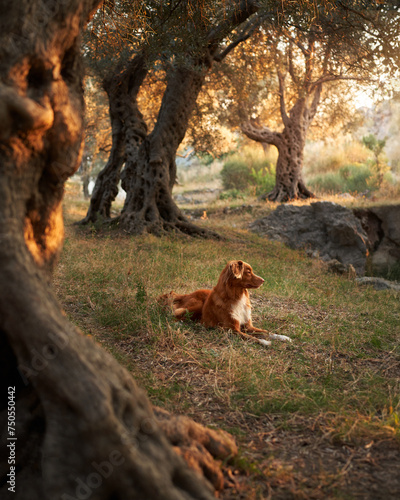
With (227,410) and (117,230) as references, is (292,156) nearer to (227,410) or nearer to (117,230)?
(117,230)

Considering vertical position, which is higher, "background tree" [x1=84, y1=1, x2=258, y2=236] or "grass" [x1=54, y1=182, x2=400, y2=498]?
"background tree" [x1=84, y1=1, x2=258, y2=236]

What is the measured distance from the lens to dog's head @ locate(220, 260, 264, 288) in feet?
18.1

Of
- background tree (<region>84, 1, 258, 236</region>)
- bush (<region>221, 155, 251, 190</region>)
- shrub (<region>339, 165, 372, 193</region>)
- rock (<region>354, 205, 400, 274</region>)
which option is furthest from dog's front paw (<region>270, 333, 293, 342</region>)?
bush (<region>221, 155, 251, 190</region>)

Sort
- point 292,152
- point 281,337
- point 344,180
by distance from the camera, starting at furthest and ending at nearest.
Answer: point 344,180, point 292,152, point 281,337

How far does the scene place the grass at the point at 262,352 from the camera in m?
3.34

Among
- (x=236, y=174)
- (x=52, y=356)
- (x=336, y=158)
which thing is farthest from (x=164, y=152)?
(x=336, y=158)

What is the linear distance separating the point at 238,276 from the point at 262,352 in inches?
38.3

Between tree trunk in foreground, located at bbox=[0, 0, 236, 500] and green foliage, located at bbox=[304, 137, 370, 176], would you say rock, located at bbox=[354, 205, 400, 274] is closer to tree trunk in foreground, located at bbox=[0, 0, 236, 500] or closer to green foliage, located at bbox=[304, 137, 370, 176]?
green foliage, located at bbox=[304, 137, 370, 176]

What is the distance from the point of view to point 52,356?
2.24 meters

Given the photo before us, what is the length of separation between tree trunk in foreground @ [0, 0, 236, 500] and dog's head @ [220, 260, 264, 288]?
278cm

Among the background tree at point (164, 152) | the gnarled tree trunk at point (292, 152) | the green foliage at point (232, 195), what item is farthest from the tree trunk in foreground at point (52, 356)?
the green foliage at point (232, 195)

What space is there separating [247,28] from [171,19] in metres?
5.94

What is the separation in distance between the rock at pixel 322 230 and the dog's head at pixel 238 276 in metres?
8.17

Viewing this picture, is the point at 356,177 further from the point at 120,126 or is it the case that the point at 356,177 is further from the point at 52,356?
the point at 52,356
